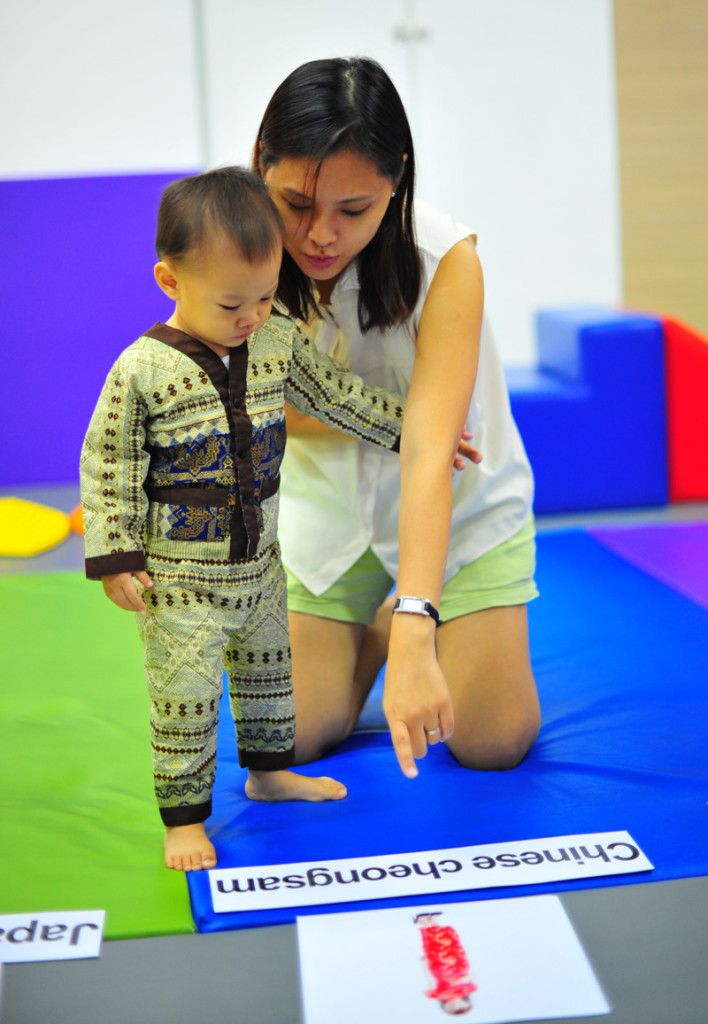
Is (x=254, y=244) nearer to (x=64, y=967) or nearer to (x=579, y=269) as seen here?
(x=64, y=967)

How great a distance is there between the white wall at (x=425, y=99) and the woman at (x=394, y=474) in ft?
10.2

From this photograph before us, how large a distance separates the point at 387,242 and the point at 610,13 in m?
4.03

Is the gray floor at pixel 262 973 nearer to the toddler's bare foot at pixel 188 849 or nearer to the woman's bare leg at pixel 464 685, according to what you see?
the toddler's bare foot at pixel 188 849

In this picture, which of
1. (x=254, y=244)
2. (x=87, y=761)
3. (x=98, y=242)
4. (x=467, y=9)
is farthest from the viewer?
(x=467, y=9)

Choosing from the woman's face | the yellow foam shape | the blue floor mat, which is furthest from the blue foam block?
the woman's face

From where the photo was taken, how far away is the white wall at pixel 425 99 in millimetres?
4395

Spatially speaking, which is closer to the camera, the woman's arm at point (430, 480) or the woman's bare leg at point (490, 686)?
the woman's arm at point (430, 480)

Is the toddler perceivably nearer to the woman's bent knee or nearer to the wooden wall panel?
the woman's bent knee

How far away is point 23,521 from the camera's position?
3021 millimetres

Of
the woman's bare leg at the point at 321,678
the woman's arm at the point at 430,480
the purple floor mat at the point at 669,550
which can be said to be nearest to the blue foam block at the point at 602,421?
the purple floor mat at the point at 669,550

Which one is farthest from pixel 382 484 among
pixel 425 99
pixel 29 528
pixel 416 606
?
pixel 425 99

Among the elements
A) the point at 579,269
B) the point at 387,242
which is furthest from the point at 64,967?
the point at 579,269

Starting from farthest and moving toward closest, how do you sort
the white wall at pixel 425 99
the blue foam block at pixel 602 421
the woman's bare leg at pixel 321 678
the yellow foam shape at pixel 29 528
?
the white wall at pixel 425 99 → the blue foam block at pixel 602 421 → the yellow foam shape at pixel 29 528 → the woman's bare leg at pixel 321 678

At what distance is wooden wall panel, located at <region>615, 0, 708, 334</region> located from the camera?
5000 millimetres
